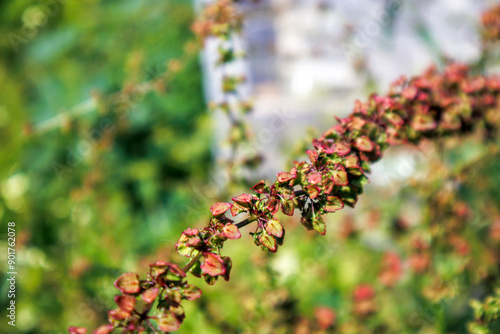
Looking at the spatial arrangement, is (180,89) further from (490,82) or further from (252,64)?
(490,82)

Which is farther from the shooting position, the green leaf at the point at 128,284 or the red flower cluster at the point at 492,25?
the red flower cluster at the point at 492,25

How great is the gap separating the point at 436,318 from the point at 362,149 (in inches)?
26.8

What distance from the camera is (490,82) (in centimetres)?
108

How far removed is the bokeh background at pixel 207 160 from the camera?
1.34 metres

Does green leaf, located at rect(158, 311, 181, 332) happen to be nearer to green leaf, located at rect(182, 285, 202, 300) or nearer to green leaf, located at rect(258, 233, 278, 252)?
green leaf, located at rect(182, 285, 202, 300)

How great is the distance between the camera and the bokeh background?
52.6 inches

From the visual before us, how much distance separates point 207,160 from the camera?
270 cm

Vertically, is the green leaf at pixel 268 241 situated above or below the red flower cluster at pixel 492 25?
below

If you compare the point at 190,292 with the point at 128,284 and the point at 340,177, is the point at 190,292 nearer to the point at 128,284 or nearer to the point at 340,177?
the point at 128,284

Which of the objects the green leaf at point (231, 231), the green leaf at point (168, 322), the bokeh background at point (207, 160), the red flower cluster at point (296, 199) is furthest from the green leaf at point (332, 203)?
the bokeh background at point (207, 160)

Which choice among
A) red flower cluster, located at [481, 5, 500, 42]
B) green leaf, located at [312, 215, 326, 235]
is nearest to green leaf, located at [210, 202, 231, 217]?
green leaf, located at [312, 215, 326, 235]

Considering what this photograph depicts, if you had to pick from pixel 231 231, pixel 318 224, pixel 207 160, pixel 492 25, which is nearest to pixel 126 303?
pixel 231 231

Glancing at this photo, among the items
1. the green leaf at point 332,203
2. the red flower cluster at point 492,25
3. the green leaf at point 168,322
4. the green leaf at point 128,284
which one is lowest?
the green leaf at point 168,322

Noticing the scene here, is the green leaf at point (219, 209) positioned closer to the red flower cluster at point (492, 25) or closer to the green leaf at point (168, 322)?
the green leaf at point (168, 322)
